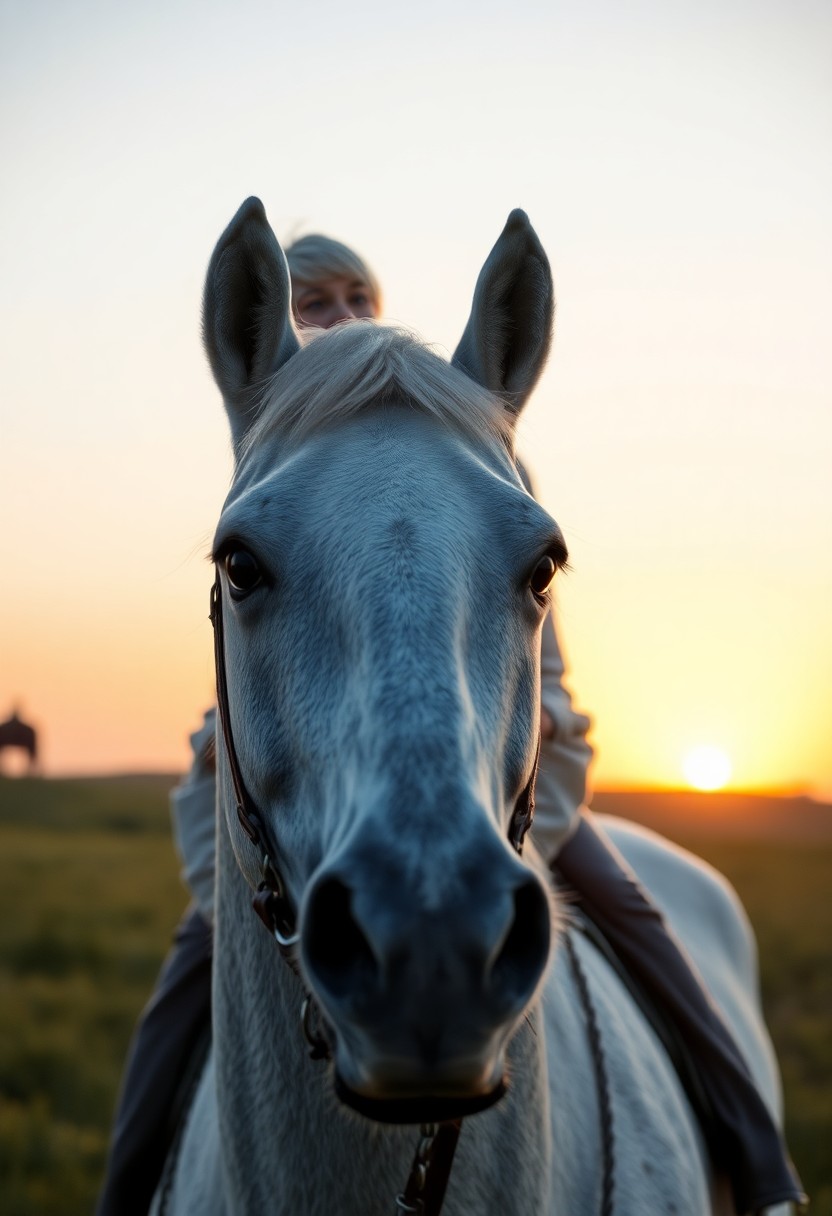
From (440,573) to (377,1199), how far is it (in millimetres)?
1162

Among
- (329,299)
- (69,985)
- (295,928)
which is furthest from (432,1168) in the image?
(69,985)

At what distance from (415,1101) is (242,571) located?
934mm

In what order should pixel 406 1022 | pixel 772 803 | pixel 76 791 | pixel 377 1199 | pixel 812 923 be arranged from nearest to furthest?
pixel 406 1022 < pixel 377 1199 < pixel 812 923 < pixel 76 791 < pixel 772 803

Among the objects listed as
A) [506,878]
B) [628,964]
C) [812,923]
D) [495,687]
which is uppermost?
[495,687]

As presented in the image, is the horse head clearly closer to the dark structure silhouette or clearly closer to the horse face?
the horse face

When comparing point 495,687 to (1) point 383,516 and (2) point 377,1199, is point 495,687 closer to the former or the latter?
(1) point 383,516

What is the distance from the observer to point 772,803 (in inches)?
1152

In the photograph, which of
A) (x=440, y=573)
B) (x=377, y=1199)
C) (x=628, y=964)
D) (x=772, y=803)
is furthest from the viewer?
(x=772, y=803)

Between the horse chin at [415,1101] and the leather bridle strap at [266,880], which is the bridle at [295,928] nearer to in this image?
the leather bridle strap at [266,880]

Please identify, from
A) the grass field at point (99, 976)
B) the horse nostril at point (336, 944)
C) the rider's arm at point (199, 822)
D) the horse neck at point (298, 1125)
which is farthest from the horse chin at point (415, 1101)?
the grass field at point (99, 976)

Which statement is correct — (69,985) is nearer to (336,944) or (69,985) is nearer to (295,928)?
(295,928)

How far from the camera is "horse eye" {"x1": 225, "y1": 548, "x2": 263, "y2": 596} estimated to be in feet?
6.03

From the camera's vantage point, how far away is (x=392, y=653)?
1.56 metres

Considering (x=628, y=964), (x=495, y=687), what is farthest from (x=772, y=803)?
(x=495, y=687)
